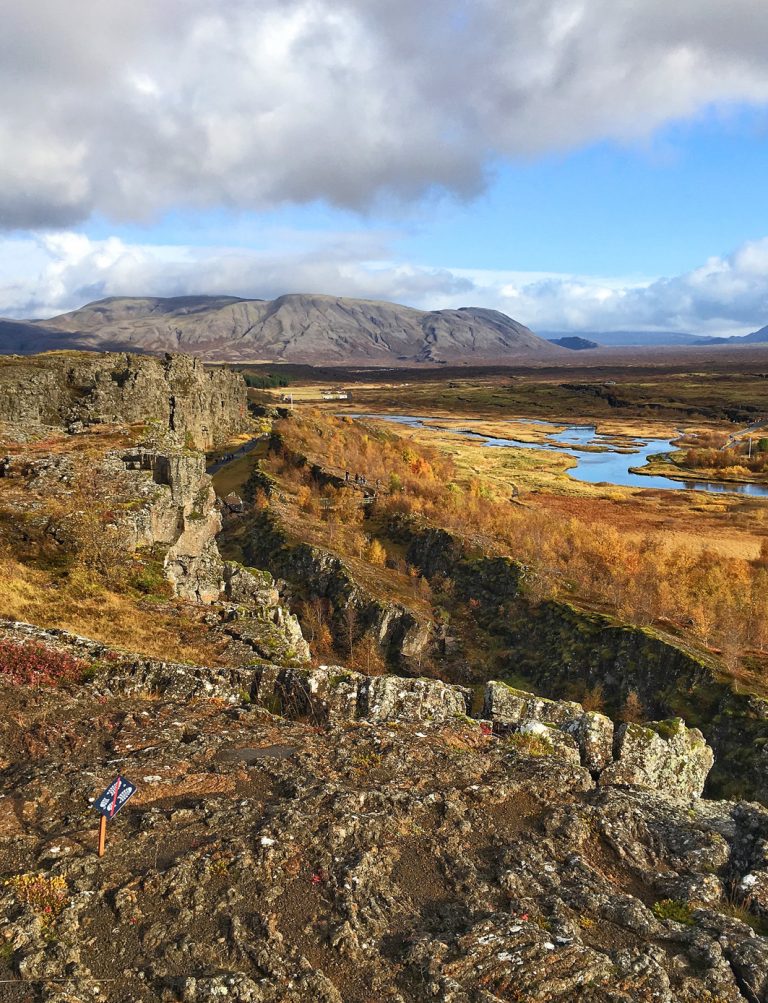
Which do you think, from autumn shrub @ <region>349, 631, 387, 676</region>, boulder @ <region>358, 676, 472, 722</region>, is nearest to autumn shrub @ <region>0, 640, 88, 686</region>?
boulder @ <region>358, 676, 472, 722</region>

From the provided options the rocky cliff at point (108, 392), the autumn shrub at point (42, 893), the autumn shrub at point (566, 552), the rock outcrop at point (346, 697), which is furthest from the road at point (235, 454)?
the autumn shrub at point (42, 893)

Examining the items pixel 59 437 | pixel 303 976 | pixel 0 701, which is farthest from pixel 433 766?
pixel 59 437

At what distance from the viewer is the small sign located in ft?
34.7

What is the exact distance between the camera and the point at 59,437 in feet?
129

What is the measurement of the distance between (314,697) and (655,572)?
143 feet

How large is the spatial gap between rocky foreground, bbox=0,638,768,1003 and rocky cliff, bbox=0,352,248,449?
30.5 meters

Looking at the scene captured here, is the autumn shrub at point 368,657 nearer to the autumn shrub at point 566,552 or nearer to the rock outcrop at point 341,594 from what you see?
the rock outcrop at point 341,594

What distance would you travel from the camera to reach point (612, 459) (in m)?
→ 152

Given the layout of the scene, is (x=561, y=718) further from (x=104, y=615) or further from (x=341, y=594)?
(x=341, y=594)

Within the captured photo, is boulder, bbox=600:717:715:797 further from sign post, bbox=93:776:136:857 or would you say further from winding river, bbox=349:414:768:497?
winding river, bbox=349:414:768:497

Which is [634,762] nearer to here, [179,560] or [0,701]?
[0,701]

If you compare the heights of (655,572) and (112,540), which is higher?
(112,540)

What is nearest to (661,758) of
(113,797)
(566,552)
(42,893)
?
(113,797)

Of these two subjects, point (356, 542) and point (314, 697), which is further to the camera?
point (356, 542)
